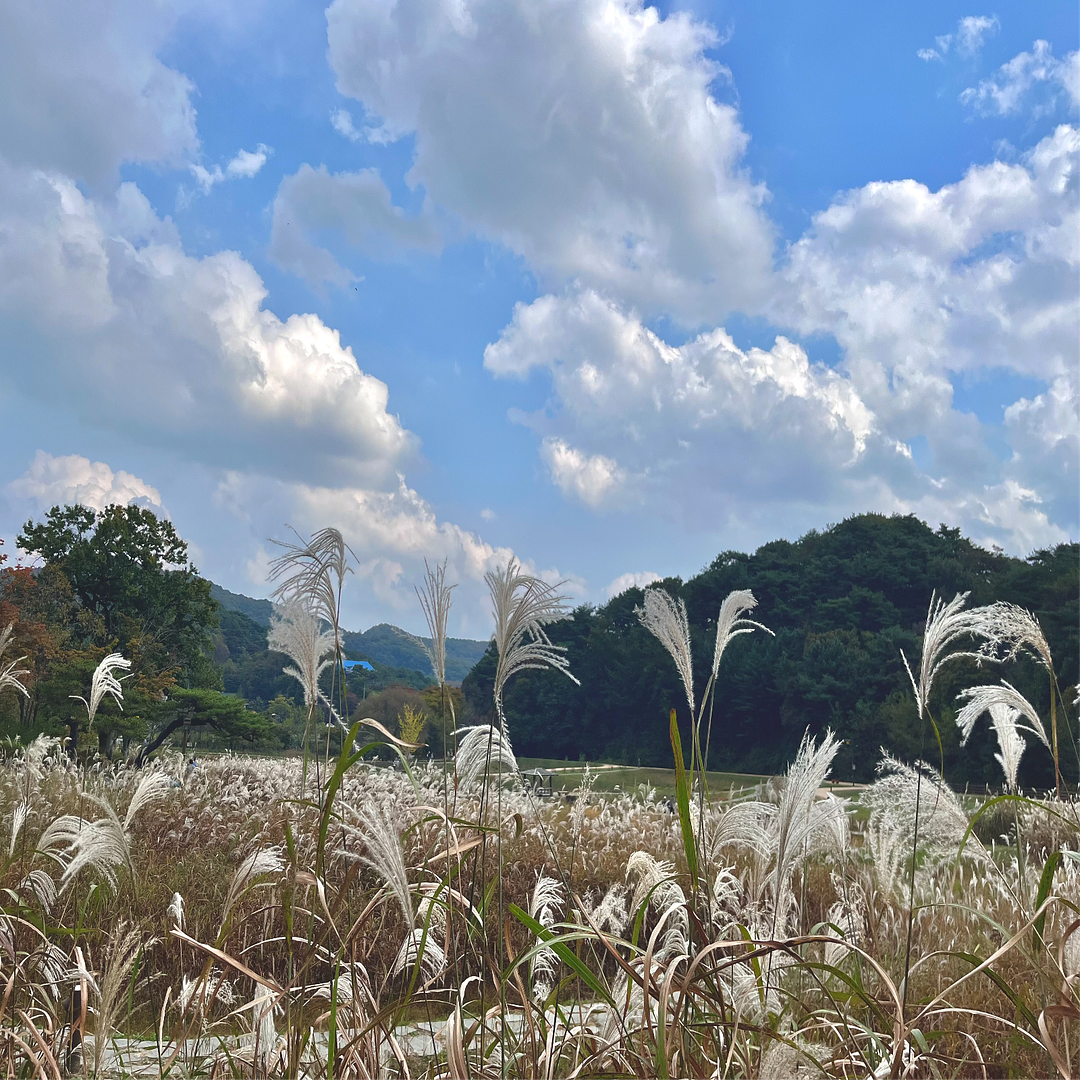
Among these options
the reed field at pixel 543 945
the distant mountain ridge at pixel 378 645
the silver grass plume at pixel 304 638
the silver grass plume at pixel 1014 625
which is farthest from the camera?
the distant mountain ridge at pixel 378 645

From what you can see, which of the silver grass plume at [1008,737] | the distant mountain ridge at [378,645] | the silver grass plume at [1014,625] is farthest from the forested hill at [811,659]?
the distant mountain ridge at [378,645]

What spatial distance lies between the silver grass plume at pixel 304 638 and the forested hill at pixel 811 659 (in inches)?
Result: 853

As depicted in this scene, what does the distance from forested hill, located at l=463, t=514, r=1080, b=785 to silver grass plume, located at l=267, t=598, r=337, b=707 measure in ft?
71.1

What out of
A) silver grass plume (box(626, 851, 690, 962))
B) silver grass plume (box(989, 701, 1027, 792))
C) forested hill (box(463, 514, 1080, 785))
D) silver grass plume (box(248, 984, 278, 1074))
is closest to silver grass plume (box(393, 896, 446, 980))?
silver grass plume (box(248, 984, 278, 1074))

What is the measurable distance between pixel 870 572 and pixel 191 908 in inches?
1325

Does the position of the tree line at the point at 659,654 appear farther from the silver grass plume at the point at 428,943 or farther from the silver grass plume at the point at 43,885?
the silver grass plume at the point at 428,943

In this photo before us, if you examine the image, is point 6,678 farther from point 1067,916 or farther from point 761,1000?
point 1067,916

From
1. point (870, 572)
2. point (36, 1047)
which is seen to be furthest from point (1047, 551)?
point (36, 1047)

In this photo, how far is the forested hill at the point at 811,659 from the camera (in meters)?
24.9

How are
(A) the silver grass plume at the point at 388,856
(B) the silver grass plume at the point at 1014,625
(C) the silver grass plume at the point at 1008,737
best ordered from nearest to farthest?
(A) the silver grass plume at the point at 388,856 < (B) the silver grass plume at the point at 1014,625 < (C) the silver grass plume at the point at 1008,737

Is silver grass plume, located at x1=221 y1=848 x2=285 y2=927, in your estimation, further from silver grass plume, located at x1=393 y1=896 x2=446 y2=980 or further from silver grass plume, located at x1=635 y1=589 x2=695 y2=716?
silver grass plume, located at x1=635 y1=589 x2=695 y2=716

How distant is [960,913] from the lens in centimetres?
485

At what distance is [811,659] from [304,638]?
3099 cm

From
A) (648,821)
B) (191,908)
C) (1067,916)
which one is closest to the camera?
(1067,916)
